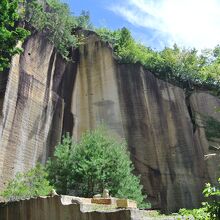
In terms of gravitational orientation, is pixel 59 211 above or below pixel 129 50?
below

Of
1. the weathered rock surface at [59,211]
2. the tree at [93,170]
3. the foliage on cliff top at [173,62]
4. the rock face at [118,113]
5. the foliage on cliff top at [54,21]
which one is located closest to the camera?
A: the weathered rock surface at [59,211]

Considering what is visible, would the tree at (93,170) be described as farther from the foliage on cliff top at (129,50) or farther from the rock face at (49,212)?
the foliage on cliff top at (129,50)

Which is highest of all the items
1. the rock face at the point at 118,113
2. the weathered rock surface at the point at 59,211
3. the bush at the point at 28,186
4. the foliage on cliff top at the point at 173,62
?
→ the foliage on cliff top at the point at 173,62

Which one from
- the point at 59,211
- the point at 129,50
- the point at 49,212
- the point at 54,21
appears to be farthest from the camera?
the point at 129,50

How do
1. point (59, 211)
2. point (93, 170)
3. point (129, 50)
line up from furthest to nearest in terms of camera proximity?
point (129, 50), point (93, 170), point (59, 211)

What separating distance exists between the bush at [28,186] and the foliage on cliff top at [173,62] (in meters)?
11.5

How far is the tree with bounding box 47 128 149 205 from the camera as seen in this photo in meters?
16.3

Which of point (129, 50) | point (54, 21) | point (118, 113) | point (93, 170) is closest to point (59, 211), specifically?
point (93, 170)

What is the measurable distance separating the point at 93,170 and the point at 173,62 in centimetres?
1319

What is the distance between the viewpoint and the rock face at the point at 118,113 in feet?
63.0

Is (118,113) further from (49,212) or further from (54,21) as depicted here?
(49,212)

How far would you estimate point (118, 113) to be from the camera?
23.6 m

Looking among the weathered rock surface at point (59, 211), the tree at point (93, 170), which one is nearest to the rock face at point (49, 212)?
the weathered rock surface at point (59, 211)

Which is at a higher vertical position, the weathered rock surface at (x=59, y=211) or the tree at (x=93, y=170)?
the tree at (x=93, y=170)
